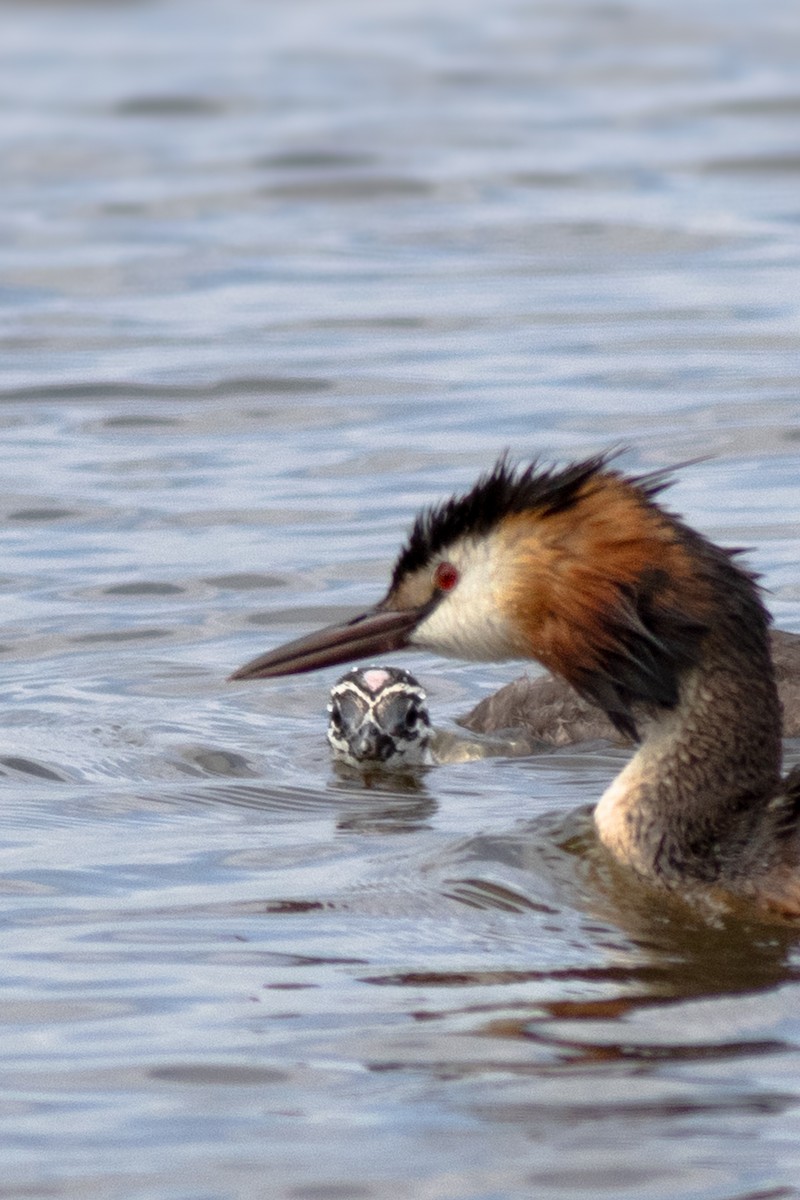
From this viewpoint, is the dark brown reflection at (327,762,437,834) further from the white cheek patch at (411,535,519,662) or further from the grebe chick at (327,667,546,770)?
the white cheek patch at (411,535,519,662)

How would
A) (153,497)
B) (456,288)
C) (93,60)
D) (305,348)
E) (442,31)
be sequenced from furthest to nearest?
(442,31)
(93,60)
(456,288)
(305,348)
(153,497)

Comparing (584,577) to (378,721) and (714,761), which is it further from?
(378,721)

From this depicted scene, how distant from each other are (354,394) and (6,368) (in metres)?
2.14

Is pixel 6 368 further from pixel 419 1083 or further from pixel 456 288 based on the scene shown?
pixel 419 1083

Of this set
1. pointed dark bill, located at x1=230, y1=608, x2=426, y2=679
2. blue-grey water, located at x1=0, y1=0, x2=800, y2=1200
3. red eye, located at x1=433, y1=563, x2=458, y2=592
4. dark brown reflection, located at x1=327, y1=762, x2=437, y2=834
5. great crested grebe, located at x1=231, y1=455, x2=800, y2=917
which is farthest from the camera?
dark brown reflection, located at x1=327, y1=762, x2=437, y2=834

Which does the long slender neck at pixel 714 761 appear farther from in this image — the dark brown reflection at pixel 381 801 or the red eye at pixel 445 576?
the dark brown reflection at pixel 381 801

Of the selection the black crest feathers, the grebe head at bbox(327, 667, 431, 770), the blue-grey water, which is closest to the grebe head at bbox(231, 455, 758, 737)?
the black crest feathers

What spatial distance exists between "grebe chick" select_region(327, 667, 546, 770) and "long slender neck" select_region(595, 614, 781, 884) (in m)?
1.60

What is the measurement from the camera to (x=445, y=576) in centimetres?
723

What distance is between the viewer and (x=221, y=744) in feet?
28.6

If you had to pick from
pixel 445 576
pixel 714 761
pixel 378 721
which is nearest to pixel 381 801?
pixel 378 721

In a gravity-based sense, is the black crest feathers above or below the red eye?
above

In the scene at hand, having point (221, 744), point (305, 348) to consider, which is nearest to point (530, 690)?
point (221, 744)

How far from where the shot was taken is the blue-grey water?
5566 mm
